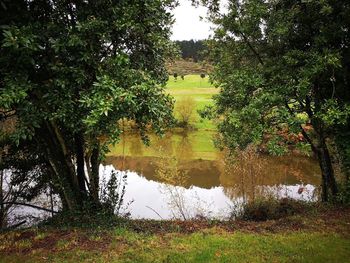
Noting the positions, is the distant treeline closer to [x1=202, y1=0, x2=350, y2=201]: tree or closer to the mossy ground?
[x1=202, y1=0, x2=350, y2=201]: tree

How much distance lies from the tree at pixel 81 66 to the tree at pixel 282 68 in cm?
432

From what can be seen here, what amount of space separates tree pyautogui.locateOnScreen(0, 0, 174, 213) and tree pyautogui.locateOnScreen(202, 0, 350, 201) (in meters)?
4.32

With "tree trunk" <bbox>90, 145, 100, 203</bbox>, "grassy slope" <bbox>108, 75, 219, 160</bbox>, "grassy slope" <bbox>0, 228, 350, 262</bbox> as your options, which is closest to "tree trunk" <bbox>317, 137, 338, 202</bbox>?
"grassy slope" <bbox>0, 228, 350, 262</bbox>

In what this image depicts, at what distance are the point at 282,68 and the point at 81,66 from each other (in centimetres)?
784

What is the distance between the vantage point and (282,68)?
13883 mm

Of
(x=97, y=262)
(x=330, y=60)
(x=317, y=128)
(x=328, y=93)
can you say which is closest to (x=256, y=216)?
(x=317, y=128)

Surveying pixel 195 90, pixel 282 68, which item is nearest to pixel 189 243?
pixel 282 68

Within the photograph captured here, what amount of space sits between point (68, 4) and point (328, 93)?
1084 cm

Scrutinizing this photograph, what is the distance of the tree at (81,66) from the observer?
8.30 meters

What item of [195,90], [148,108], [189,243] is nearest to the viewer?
[148,108]

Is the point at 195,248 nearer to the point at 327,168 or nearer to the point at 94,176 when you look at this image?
the point at 94,176

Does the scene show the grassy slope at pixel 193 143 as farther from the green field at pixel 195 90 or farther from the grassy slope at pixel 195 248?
the grassy slope at pixel 195 248

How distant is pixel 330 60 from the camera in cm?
1193

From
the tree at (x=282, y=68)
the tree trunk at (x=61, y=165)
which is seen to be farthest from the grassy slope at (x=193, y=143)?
the tree trunk at (x=61, y=165)
